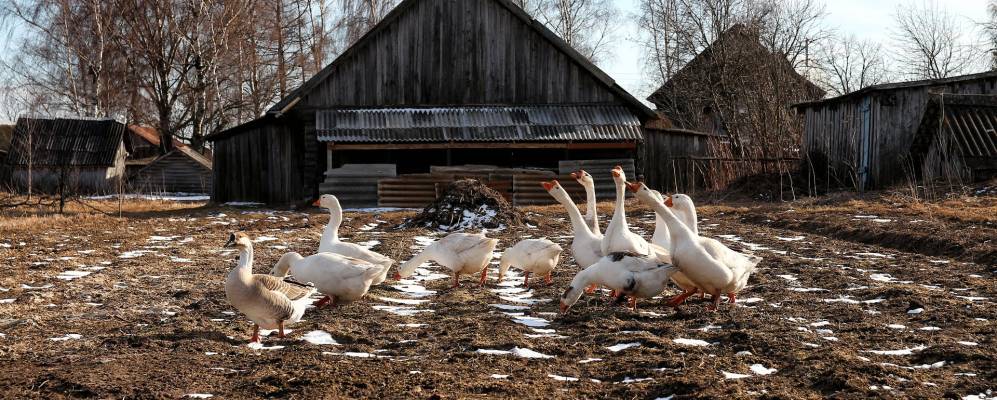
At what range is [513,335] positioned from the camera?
6867 mm

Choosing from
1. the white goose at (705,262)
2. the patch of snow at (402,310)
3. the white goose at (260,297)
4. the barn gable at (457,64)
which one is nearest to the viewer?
the white goose at (260,297)

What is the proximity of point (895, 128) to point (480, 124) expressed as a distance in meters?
11.2

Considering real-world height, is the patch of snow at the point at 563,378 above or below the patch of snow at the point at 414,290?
below

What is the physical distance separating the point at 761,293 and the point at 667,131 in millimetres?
22029

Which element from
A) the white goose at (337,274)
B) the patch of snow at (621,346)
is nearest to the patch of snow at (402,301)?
the white goose at (337,274)

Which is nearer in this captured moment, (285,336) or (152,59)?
(285,336)

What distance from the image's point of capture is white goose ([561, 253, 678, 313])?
782cm

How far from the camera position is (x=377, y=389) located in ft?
17.2

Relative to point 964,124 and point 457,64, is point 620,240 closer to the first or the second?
point 964,124

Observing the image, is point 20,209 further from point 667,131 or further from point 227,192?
point 667,131

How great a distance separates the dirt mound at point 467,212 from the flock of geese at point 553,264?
24.9ft

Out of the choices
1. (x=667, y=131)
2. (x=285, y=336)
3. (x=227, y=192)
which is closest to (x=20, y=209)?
(x=227, y=192)

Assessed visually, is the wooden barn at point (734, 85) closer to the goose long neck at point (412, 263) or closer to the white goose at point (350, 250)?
the goose long neck at point (412, 263)

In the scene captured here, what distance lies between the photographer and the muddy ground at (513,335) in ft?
17.3
